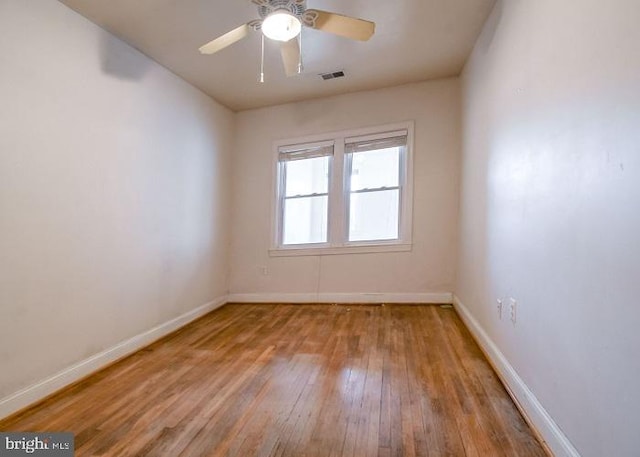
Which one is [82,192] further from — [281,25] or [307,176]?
[307,176]

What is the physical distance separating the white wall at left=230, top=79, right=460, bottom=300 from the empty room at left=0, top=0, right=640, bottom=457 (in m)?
0.03

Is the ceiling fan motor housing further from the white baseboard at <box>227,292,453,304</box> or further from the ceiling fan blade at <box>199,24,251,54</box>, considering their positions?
the white baseboard at <box>227,292,453,304</box>

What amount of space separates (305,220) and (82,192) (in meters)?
2.42

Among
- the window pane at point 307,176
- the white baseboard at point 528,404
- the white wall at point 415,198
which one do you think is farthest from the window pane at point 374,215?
the white baseboard at point 528,404

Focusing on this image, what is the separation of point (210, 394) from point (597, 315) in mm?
1925

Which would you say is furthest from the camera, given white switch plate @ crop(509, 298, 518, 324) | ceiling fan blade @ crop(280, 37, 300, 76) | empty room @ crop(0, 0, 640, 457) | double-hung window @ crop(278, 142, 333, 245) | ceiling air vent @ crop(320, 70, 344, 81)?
double-hung window @ crop(278, 142, 333, 245)

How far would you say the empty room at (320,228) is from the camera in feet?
3.83

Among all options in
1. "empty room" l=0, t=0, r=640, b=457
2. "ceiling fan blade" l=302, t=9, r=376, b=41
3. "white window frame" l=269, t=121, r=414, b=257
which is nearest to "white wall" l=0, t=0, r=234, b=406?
"empty room" l=0, t=0, r=640, b=457

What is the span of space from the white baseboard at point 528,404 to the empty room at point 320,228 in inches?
0.6

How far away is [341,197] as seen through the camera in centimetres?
→ 384

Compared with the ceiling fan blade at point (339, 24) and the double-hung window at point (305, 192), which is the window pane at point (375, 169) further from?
the ceiling fan blade at point (339, 24)

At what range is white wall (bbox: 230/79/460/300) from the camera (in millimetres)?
3506

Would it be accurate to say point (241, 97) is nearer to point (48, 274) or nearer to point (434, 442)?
point (48, 274)

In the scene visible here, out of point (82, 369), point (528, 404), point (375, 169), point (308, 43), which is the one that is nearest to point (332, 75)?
point (308, 43)
